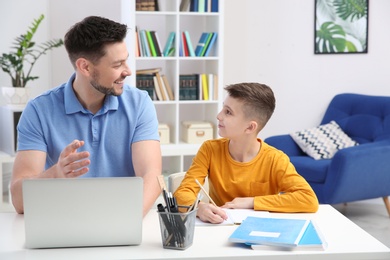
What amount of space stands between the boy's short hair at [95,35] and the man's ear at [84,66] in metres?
0.02

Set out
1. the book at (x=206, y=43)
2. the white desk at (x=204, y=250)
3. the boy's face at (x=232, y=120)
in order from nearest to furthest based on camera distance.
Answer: the white desk at (x=204, y=250), the boy's face at (x=232, y=120), the book at (x=206, y=43)

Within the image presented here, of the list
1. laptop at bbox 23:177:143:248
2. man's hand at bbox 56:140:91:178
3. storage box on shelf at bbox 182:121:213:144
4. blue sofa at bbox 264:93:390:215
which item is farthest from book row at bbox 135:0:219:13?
laptop at bbox 23:177:143:248

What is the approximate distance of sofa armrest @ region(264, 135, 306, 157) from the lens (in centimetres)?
516

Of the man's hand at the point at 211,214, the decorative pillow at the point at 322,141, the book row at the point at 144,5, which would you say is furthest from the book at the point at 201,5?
the man's hand at the point at 211,214

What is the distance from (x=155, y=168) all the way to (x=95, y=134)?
26cm

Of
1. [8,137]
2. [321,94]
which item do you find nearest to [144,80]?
[8,137]

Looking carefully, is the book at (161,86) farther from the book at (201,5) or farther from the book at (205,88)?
the book at (201,5)

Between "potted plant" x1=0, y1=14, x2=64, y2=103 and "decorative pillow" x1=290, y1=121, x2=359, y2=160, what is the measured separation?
192 cm

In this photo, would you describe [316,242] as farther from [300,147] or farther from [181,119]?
[181,119]

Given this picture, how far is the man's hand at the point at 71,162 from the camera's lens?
77.1 inches

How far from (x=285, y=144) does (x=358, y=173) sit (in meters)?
0.73

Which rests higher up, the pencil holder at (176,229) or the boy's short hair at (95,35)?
the boy's short hair at (95,35)

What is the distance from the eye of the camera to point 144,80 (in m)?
5.07

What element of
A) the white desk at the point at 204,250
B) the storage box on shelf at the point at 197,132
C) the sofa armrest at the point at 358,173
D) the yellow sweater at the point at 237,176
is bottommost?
the sofa armrest at the point at 358,173
